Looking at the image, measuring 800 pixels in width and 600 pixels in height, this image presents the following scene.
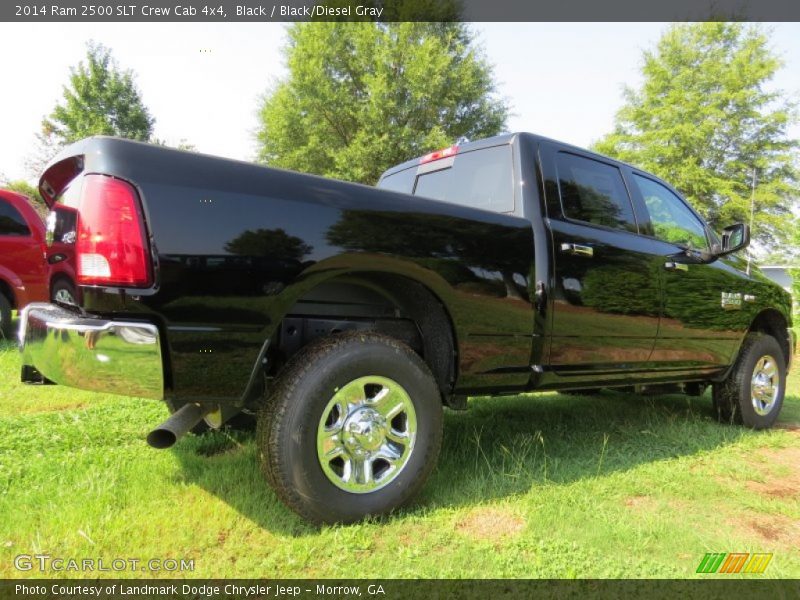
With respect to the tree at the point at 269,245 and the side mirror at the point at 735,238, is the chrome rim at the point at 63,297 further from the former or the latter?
the side mirror at the point at 735,238

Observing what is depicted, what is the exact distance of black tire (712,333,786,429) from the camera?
4.34 m

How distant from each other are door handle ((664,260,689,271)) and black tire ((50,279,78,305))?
11.0ft

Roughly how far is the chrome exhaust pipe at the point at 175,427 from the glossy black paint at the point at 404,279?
0.23 metres

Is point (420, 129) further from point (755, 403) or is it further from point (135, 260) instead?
point (135, 260)

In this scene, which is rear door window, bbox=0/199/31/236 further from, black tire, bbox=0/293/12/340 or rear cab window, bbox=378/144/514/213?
rear cab window, bbox=378/144/514/213

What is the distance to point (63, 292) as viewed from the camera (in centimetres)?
220

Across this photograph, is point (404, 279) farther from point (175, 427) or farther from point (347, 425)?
point (175, 427)

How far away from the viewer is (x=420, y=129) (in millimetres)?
21469

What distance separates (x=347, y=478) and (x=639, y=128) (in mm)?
26351

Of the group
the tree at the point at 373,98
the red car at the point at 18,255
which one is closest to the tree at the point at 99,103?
the tree at the point at 373,98

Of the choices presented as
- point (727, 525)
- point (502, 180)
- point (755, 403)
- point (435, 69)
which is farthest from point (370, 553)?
Result: point (435, 69)

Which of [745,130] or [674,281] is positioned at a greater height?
[745,130]

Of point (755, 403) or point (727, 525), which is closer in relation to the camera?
point (727, 525)

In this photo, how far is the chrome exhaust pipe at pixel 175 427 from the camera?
2.08 meters
